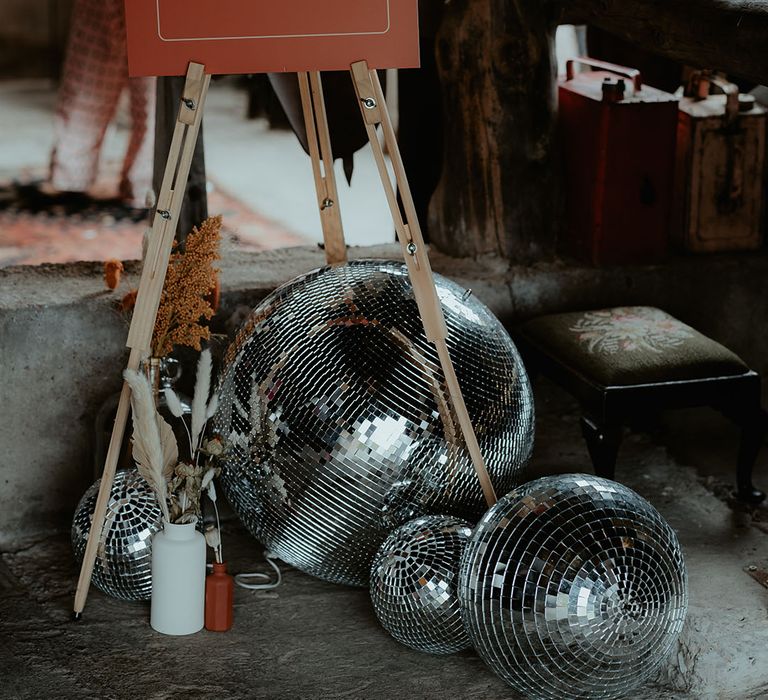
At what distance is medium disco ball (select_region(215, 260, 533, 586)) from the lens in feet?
8.66

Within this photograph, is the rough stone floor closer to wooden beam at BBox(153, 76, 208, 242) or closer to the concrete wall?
the concrete wall

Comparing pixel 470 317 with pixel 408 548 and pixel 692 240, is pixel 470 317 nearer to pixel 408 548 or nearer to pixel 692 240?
pixel 408 548

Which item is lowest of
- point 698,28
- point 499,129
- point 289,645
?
point 289,645

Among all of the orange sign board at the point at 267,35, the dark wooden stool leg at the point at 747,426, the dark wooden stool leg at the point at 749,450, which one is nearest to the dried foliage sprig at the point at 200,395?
the orange sign board at the point at 267,35

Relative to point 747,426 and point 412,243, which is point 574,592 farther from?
point 747,426

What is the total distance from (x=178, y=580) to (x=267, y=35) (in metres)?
1.22

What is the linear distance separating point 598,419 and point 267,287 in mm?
992

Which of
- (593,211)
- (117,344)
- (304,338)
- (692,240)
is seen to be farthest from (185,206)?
(692,240)

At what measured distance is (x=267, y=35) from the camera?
2467mm

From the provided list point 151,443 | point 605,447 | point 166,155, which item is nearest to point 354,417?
point 151,443

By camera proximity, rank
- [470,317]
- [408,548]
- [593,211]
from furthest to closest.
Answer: [593,211], [470,317], [408,548]

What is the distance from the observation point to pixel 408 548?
→ 2578mm

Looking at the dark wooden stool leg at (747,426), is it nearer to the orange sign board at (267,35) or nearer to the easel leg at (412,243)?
the easel leg at (412,243)

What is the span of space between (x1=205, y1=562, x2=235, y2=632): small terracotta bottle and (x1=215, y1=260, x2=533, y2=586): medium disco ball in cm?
16
